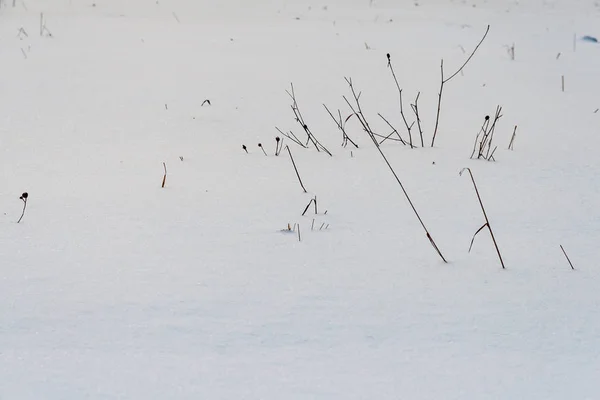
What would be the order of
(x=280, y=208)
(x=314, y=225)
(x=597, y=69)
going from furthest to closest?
(x=597, y=69) → (x=280, y=208) → (x=314, y=225)

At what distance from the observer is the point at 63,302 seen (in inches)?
48.1

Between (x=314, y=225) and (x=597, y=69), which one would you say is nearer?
(x=314, y=225)

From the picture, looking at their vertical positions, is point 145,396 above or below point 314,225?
below

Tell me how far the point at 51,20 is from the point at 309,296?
14.4 feet

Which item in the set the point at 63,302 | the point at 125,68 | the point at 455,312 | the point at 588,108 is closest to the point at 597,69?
the point at 588,108

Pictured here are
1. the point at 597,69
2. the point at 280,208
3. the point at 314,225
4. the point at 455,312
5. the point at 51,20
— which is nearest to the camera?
the point at 455,312

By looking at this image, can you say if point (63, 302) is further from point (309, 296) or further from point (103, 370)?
point (309, 296)

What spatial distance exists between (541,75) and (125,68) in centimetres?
232

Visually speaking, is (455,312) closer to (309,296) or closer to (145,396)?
(309,296)

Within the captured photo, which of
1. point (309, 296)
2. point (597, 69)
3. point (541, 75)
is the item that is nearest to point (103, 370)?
point (309, 296)

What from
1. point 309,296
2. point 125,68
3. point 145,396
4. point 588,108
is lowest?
point 145,396

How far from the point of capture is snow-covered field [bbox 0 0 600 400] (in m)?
1.03

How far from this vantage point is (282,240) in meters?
1.52

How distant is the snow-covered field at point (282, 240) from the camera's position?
1034 millimetres
